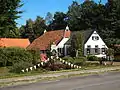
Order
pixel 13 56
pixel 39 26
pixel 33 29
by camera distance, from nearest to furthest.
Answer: pixel 13 56 < pixel 33 29 < pixel 39 26

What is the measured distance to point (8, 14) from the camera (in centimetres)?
3319

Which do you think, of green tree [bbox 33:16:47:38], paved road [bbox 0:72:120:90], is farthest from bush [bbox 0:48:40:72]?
green tree [bbox 33:16:47:38]

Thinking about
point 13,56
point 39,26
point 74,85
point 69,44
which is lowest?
point 74,85

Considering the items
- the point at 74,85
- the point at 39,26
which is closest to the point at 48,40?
the point at 39,26

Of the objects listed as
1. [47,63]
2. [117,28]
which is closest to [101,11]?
[117,28]

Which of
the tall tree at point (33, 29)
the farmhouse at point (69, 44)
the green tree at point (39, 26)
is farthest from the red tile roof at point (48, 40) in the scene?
the green tree at point (39, 26)

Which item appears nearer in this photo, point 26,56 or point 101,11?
point 26,56

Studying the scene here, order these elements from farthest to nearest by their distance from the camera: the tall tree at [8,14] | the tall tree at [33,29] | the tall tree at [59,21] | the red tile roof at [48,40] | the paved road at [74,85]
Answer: the tall tree at [59,21] < the tall tree at [33,29] < the red tile roof at [48,40] < the tall tree at [8,14] < the paved road at [74,85]

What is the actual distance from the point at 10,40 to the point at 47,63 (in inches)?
1835

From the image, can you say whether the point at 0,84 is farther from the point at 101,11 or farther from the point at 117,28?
the point at 101,11

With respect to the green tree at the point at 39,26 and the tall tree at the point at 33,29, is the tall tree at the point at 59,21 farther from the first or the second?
the tall tree at the point at 33,29

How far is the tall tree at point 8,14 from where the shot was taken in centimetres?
3256

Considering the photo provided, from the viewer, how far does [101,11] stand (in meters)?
91.3

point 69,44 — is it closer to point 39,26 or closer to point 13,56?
point 13,56
